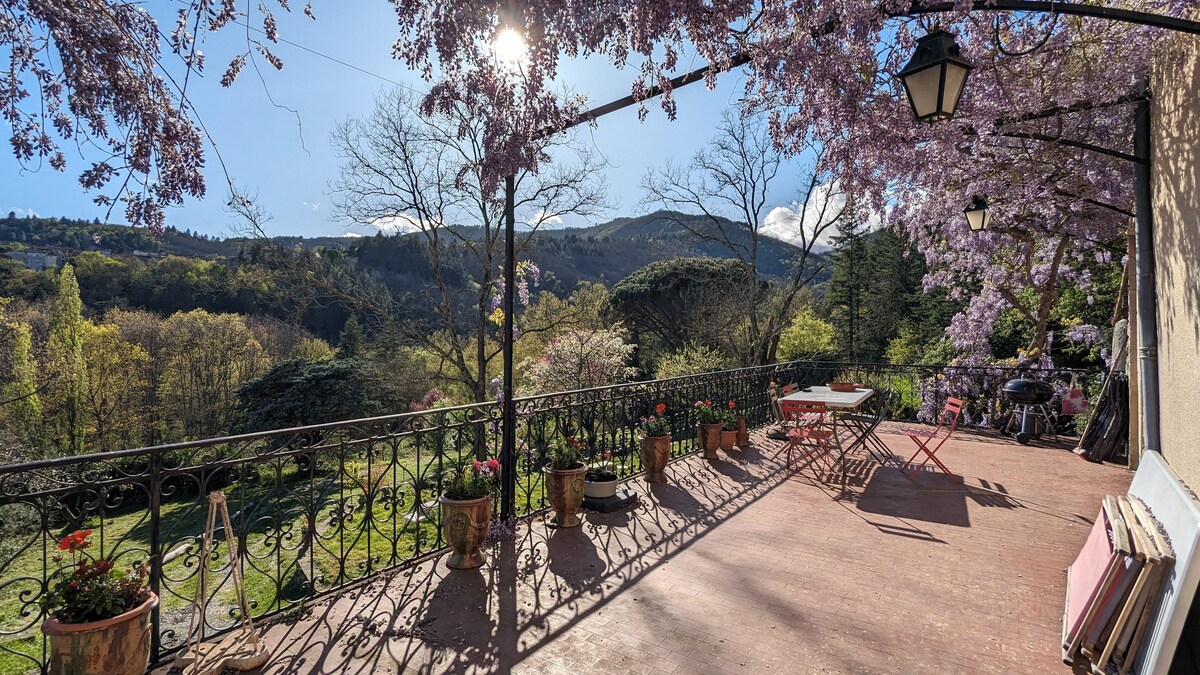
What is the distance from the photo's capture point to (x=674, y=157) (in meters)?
14.7

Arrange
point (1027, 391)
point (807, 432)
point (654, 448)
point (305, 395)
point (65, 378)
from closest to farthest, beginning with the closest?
1. point (654, 448)
2. point (807, 432)
3. point (1027, 391)
4. point (305, 395)
5. point (65, 378)

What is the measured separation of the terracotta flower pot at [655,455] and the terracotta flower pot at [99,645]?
424 centimetres

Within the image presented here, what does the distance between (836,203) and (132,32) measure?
14458 mm

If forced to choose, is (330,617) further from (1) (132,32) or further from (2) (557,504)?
(1) (132,32)

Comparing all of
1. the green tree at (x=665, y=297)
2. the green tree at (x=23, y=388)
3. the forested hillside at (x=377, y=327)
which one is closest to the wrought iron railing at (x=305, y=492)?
the forested hillside at (x=377, y=327)

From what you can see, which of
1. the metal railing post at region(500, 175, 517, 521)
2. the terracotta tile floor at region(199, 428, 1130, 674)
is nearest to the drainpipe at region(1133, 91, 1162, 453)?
the terracotta tile floor at region(199, 428, 1130, 674)

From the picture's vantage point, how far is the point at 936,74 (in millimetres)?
3160

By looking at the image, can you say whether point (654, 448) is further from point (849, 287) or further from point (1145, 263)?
point (849, 287)

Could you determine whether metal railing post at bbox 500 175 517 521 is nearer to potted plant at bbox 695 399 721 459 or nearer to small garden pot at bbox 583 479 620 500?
small garden pot at bbox 583 479 620 500

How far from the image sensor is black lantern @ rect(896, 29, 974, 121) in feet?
10.3

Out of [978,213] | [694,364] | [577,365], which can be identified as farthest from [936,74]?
[577,365]

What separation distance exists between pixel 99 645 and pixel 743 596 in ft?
10.3

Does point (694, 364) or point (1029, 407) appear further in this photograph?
point (694, 364)

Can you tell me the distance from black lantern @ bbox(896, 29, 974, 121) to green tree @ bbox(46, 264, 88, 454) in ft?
80.3
